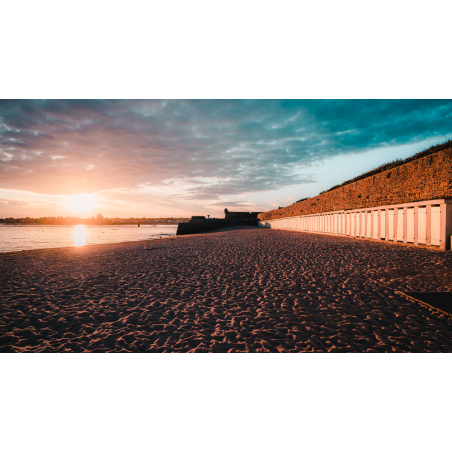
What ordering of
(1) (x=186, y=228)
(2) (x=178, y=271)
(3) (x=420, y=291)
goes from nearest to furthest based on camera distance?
(3) (x=420, y=291)
(2) (x=178, y=271)
(1) (x=186, y=228)

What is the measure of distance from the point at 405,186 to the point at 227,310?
42.3ft

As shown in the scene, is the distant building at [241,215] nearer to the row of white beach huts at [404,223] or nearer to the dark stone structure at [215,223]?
the dark stone structure at [215,223]

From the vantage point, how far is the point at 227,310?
352 cm

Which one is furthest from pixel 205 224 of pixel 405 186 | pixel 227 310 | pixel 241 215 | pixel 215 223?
pixel 227 310

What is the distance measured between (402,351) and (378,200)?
14215 millimetres

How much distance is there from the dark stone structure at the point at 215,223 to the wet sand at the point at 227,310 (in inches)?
1185

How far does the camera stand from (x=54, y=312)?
355 cm

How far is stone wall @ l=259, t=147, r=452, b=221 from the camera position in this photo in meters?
9.90

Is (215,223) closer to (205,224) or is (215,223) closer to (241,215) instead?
(205,224)

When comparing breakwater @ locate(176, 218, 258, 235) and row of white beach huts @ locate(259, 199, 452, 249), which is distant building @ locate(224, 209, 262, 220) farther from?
row of white beach huts @ locate(259, 199, 452, 249)

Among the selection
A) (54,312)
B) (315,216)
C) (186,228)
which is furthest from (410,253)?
(186,228)

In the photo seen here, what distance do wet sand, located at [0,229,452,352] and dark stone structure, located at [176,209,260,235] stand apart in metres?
30.1

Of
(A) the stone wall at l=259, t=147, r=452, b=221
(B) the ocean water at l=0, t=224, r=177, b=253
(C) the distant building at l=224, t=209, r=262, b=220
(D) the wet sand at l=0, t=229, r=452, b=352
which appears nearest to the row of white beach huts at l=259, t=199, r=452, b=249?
(A) the stone wall at l=259, t=147, r=452, b=221

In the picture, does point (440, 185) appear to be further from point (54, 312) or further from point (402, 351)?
point (54, 312)
